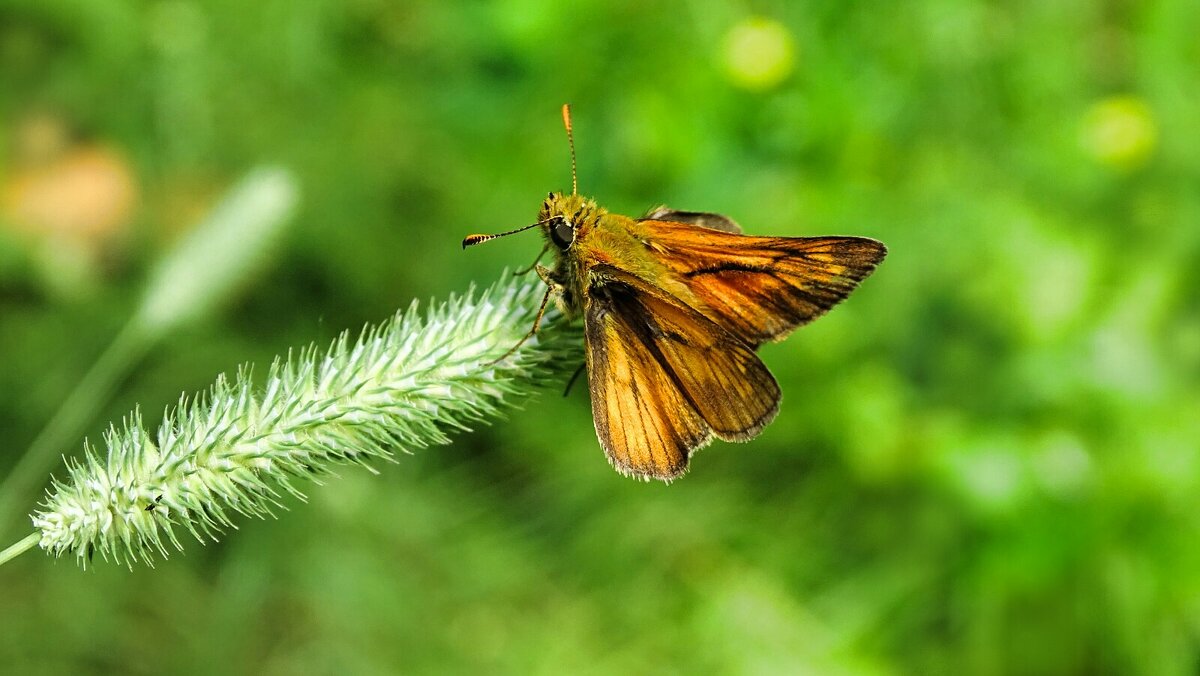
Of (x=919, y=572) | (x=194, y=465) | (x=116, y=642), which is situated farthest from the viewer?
(x=919, y=572)

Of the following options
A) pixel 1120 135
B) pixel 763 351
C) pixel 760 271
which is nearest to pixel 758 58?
pixel 763 351

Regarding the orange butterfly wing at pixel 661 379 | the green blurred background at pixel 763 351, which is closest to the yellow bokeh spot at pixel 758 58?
the green blurred background at pixel 763 351

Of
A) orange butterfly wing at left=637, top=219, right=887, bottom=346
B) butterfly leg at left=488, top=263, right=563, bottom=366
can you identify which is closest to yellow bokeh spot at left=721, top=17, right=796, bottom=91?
orange butterfly wing at left=637, top=219, right=887, bottom=346

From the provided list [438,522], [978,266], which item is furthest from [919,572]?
[438,522]

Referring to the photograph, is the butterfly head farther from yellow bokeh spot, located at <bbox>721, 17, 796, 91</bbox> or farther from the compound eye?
yellow bokeh spot, located at <bbox>721, 17, 796, 91</bbox>

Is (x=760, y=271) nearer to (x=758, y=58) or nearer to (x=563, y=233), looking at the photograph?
(x=563, y=233)

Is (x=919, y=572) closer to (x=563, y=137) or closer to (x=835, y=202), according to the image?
(x=835, y=202)

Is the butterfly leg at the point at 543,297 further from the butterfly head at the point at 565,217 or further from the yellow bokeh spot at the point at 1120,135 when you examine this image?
the yellow bokeh spot at the point at 1120,135
